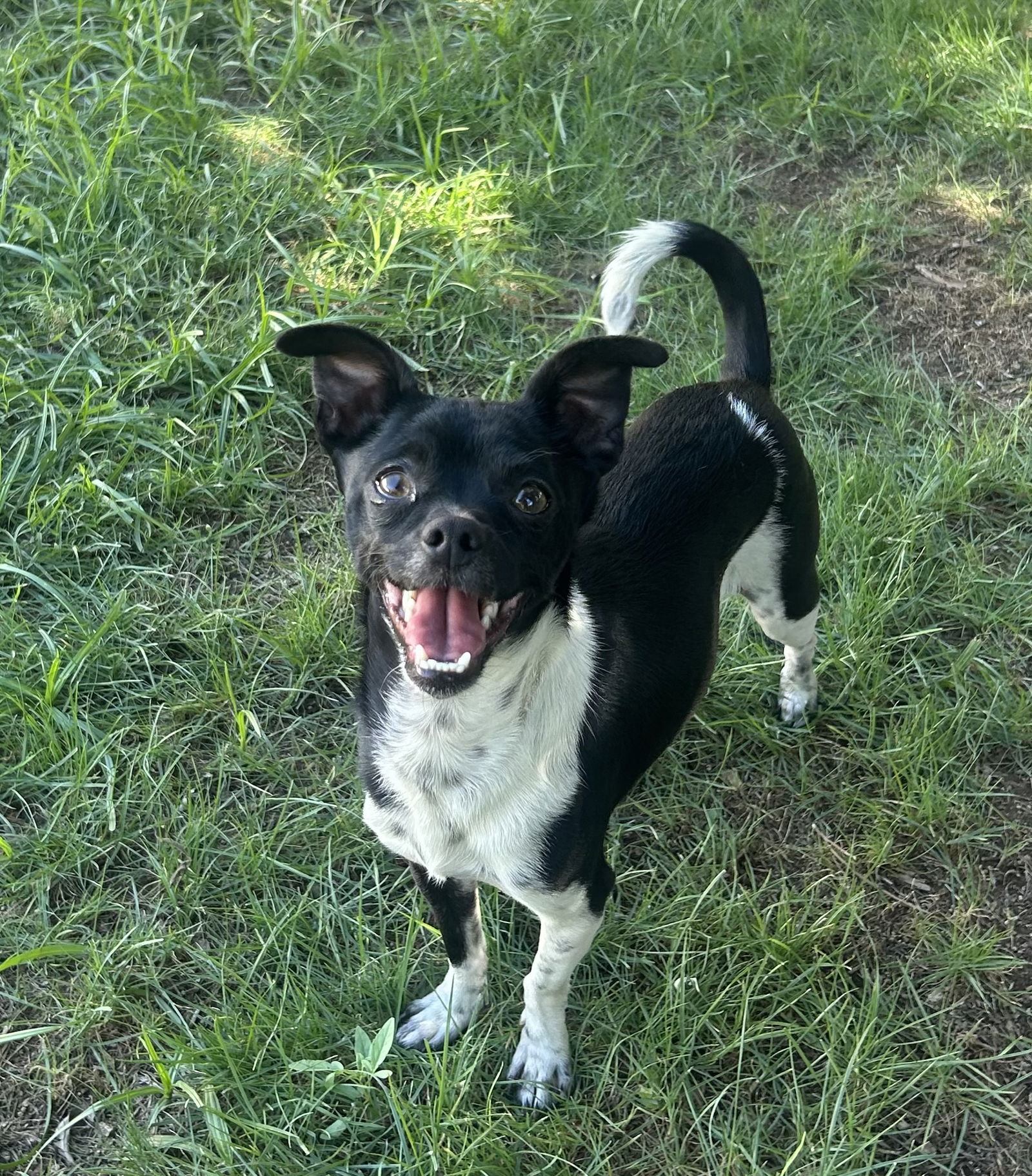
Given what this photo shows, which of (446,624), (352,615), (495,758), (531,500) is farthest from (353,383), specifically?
(352,615)

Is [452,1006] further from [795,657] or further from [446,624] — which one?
[795,657]

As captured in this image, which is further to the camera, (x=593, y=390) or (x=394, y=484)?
(x=593, y=390)

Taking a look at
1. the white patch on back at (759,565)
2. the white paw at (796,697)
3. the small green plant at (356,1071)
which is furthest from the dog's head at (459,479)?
the white paw at (796,697)

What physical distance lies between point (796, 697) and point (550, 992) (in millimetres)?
1316

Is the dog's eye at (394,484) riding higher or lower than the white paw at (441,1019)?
higher

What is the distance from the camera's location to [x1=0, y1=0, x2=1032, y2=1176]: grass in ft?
9.02

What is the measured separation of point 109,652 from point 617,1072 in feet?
6.18

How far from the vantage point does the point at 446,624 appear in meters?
2.19

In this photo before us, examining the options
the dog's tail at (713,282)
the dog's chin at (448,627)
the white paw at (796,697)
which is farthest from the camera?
the white paw at (796,697)

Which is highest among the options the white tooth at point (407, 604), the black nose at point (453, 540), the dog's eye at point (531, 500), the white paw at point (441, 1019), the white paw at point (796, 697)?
the black nose at point (453, 540)

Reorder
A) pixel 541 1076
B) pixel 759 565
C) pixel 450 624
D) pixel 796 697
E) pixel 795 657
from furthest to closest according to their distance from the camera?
pixel 796 697 < pixel 795 657 < pixel 759 565 < pixel 541 1076 < pixel 450 624

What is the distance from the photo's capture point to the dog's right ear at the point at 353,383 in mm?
2244

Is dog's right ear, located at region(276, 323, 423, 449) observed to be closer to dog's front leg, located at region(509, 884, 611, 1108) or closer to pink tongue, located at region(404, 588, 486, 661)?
pink tongue, located at region(404, 588, 486, 661)

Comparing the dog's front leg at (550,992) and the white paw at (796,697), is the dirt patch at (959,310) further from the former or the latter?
the dog's front leg at (550,992)
